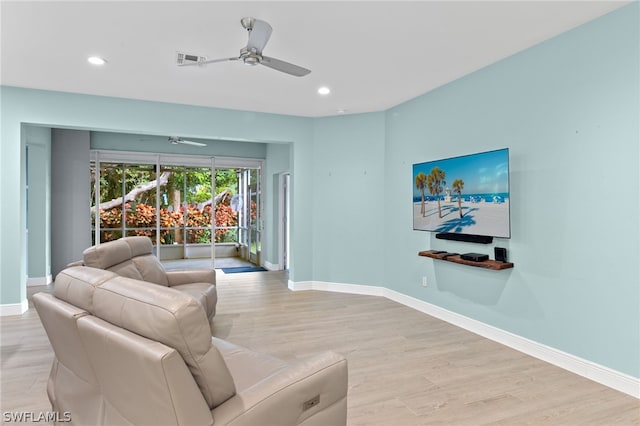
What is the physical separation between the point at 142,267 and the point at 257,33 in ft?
8.48

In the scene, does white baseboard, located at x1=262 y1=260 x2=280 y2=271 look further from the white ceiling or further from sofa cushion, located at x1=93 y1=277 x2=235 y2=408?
sofa cushion, located at x1=93 y1=277 x2=235 y2=408

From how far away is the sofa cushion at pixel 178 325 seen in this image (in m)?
1.30

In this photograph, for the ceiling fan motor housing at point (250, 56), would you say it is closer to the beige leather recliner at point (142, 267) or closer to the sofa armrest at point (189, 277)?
the beige leather recliner at point (142, 267)

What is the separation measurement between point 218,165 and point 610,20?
22.0 ft

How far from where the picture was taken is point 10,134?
4.60 metres

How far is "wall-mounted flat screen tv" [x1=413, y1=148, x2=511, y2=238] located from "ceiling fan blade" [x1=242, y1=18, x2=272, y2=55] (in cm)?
230

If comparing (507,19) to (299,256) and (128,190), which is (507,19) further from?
(128,190)

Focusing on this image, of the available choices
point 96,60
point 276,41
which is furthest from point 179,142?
point 276,41

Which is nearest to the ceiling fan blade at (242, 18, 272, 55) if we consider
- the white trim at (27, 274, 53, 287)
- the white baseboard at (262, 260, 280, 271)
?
the white baseboard at (262, 260, 280, 271)

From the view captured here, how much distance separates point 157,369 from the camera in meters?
1.24

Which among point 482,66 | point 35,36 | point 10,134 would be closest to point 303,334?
point 482,66

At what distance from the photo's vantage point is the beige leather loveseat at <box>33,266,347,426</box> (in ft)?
4.24

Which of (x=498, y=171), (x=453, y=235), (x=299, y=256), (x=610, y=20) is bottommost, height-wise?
(x=299, y=256)

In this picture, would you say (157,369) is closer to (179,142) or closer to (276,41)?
(276,41)
